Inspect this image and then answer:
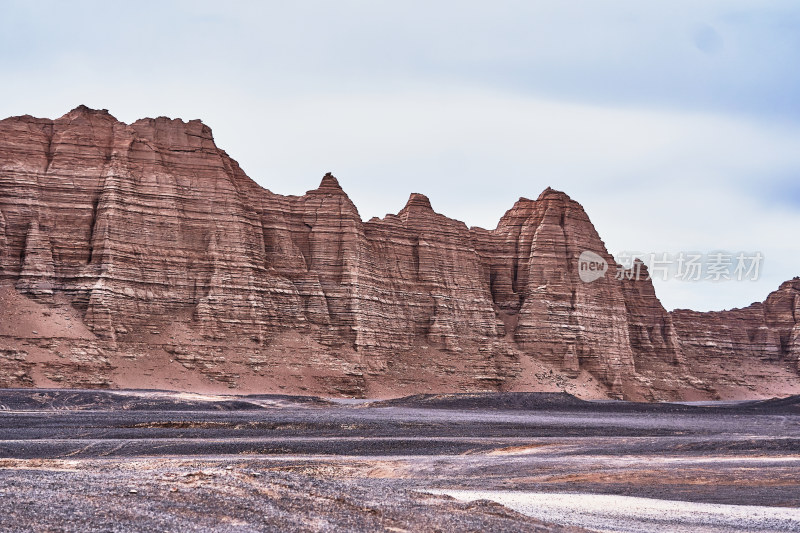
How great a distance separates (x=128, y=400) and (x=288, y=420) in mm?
13695

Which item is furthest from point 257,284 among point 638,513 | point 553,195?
point 638,513

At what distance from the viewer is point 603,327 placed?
309ft

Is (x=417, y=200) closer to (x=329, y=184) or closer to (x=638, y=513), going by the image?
(x=329, y=184)

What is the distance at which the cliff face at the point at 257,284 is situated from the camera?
2667 inches

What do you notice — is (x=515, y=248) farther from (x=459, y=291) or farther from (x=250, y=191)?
(x=250, y=191)

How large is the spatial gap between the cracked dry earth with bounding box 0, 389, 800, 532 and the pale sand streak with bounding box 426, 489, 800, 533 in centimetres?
6

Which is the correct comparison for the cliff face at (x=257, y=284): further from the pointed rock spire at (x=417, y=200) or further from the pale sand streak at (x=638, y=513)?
the pale sand streak at (x=638, y=513)

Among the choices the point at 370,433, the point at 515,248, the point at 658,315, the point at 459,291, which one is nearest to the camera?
the point at 370,433

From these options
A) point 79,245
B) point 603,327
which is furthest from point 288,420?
point 603,327

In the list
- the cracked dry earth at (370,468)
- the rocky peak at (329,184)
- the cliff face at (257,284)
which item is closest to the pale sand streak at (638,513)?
the cracked dry earth at (370,468)

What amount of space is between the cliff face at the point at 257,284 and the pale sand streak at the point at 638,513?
45142mm

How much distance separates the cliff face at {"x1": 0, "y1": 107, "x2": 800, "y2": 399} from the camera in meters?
67.8

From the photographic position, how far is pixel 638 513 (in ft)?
64.5

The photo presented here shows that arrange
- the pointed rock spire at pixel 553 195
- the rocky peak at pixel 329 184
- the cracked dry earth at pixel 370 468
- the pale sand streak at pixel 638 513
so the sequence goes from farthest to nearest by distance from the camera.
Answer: the pointed rock spire at pixel 553 195 → the rocky peak at pixel 329 184 → the pale sand streak at pixel 638 513 → the cracked dry earth at pixel 370 468
